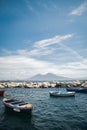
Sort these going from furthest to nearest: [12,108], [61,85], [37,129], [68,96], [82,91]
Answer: [61,85] < [82,91] < [68,96] < [12,108] < [37,129]

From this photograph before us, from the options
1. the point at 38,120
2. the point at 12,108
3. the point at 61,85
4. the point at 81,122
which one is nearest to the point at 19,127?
the point at 38,120

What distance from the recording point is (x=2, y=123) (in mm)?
26797

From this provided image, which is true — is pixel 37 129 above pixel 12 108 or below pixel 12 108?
below

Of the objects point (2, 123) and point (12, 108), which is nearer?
point (2, 123)

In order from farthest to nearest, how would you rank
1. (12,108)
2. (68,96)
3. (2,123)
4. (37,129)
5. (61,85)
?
(61,85) < (68,96) < (12,108) < (2,123) < (37,129)

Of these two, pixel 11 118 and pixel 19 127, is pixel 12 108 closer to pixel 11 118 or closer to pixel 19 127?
pixel 11 118

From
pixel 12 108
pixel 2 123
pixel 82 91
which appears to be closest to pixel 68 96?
pixel 82 91

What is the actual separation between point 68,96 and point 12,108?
1305 inches

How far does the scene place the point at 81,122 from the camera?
2689 cm

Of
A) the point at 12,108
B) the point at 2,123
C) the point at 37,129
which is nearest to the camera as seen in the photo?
the point at 37,129

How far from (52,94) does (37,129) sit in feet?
125

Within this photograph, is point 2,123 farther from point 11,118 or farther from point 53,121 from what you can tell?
point 53,121

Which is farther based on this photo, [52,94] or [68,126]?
[52,94]

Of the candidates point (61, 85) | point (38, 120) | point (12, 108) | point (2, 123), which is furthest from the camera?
point (61, 85)
